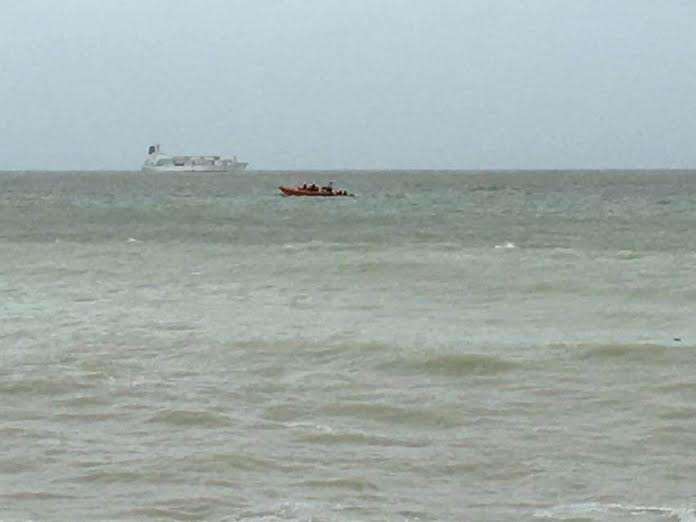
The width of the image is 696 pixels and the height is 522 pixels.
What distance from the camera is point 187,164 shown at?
16975 cm

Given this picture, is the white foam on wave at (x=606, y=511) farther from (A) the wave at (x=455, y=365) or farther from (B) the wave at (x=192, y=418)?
(A) the wave at (x=455, y=365)

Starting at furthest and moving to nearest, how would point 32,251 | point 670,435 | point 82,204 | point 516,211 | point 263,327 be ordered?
1. point 82,204
2. point 516,211
3. point 32,251
4. point 263,327
5. point 670,435

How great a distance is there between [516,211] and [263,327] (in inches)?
1562

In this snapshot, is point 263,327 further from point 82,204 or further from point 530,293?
point 82,204

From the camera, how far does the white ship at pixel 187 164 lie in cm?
17025

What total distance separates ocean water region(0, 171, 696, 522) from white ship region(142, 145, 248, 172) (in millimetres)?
146046

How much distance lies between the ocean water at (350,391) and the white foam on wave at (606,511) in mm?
20

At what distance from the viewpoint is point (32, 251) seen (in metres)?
30.6

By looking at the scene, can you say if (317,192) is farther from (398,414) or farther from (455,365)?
(398,414)

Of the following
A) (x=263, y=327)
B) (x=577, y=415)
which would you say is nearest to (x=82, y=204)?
(x=263, y=327)

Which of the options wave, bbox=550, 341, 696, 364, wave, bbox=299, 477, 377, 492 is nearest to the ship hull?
wave, bbox=550, 341, 696, 364

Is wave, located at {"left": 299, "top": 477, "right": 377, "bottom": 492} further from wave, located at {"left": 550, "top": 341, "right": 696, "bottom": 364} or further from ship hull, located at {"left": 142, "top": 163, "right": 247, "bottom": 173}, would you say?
ship hull, located at {"left": 142, "top": 163, "right": 247, "bottom": 173}

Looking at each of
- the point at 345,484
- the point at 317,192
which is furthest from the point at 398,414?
the point at 317,192

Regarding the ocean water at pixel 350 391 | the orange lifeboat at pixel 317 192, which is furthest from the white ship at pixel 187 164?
the ocean water at pixel 350 391
